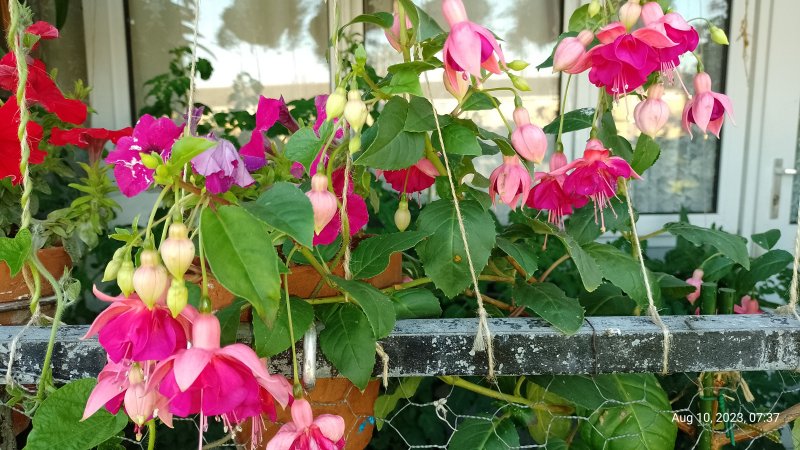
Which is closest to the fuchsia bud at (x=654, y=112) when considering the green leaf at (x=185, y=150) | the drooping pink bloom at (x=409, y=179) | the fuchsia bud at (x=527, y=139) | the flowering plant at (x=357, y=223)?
the flowering plant at (x=357, y=223)

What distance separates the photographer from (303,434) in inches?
18.1

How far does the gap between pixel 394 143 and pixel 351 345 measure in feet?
0.59

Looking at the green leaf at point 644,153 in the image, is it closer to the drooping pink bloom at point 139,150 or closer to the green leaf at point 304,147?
the green leaf at point 304,147

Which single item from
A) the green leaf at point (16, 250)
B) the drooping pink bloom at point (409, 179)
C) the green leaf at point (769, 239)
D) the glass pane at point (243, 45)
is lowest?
the green leaf at point (769, 239)

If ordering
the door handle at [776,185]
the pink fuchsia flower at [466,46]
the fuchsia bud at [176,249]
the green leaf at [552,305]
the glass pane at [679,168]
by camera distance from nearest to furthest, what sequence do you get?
the fuchsia bud at [176,249] → the pink fuchsia flower at [466,46] → the green leaf at [552,305] → the door handle at [776,185] → the glass pane at [679,168]

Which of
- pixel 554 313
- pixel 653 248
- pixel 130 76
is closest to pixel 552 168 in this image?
pixel 554 313

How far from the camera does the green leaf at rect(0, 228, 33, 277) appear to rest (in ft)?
1.72

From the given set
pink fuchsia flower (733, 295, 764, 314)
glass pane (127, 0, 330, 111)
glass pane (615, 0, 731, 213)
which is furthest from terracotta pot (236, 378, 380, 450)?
glass pane (615, 0, 731, 213)

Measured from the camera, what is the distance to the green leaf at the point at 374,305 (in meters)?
0.52

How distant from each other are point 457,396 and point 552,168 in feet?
2.44

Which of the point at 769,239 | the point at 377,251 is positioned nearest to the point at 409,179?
the point at 377,251

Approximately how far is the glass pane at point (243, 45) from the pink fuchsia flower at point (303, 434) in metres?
1.70

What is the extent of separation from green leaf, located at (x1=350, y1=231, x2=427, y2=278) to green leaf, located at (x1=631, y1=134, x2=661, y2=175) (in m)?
0.28

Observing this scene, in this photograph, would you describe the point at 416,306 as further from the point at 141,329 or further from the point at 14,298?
the point at 14,298
